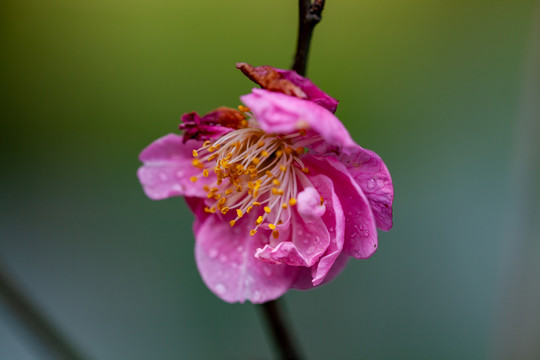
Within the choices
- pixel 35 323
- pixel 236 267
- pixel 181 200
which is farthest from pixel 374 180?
pixel 181 200

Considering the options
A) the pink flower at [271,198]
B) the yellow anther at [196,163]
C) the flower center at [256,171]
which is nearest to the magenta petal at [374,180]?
the pink flower at [271,198]

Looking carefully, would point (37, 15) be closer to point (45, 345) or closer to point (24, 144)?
point (24, 144)

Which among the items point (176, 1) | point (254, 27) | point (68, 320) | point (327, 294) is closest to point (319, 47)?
point (254, 27)

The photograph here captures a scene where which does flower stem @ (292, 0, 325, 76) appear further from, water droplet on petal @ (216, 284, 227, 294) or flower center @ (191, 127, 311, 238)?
water droplet on petal @ (216, 284, 227, 294)

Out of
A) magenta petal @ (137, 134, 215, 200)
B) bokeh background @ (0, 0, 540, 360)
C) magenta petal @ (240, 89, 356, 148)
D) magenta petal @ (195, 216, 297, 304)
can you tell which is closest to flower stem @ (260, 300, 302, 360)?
magenta petal @ (195, 216, 297, 304)

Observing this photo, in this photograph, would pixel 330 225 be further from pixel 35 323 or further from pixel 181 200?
pixel 181 200
